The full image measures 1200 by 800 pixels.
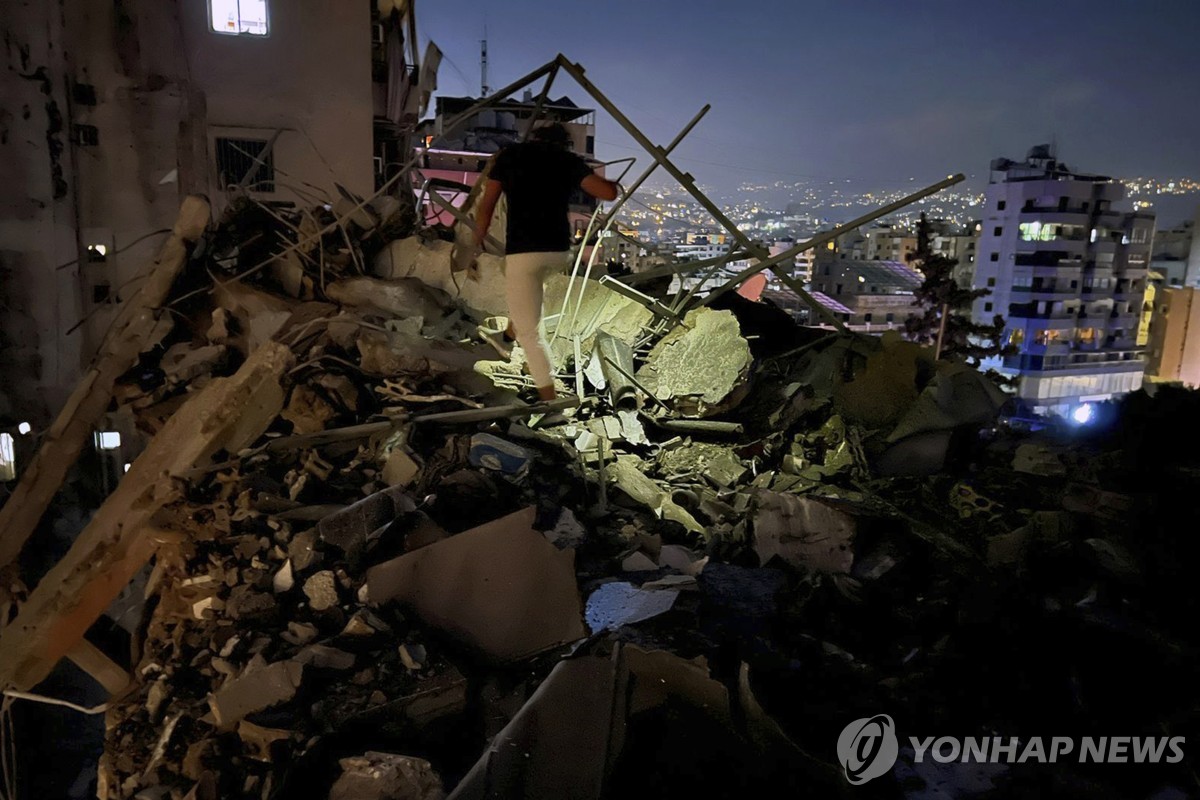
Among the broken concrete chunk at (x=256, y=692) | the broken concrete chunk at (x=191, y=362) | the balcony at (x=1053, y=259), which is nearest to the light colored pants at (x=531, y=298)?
the broken concrete chunk at (x=191, y=362)

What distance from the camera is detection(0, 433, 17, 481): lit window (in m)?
8.51

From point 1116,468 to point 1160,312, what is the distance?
3719cm

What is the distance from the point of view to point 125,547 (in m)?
3.77

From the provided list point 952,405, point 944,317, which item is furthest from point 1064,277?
point 952,405

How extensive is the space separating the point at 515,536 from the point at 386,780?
3.52 ft

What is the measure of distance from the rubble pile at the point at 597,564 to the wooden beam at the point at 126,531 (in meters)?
0.15

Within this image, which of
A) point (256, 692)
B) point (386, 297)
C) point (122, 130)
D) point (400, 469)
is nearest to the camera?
point (256, 692)

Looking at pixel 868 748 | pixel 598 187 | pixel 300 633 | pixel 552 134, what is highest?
pixel 552 134

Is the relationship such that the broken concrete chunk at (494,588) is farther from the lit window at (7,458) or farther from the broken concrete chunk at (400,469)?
the lit window at (7,458)

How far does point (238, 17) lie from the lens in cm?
1063

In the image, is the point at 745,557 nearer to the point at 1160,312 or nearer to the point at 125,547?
the point at 125,547

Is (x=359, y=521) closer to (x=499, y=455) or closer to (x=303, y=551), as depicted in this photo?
(x=303, y=551)

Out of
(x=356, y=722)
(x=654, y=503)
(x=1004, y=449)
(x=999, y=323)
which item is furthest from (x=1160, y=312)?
(x=356, y=722)

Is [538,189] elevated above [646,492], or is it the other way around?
[538,189]
